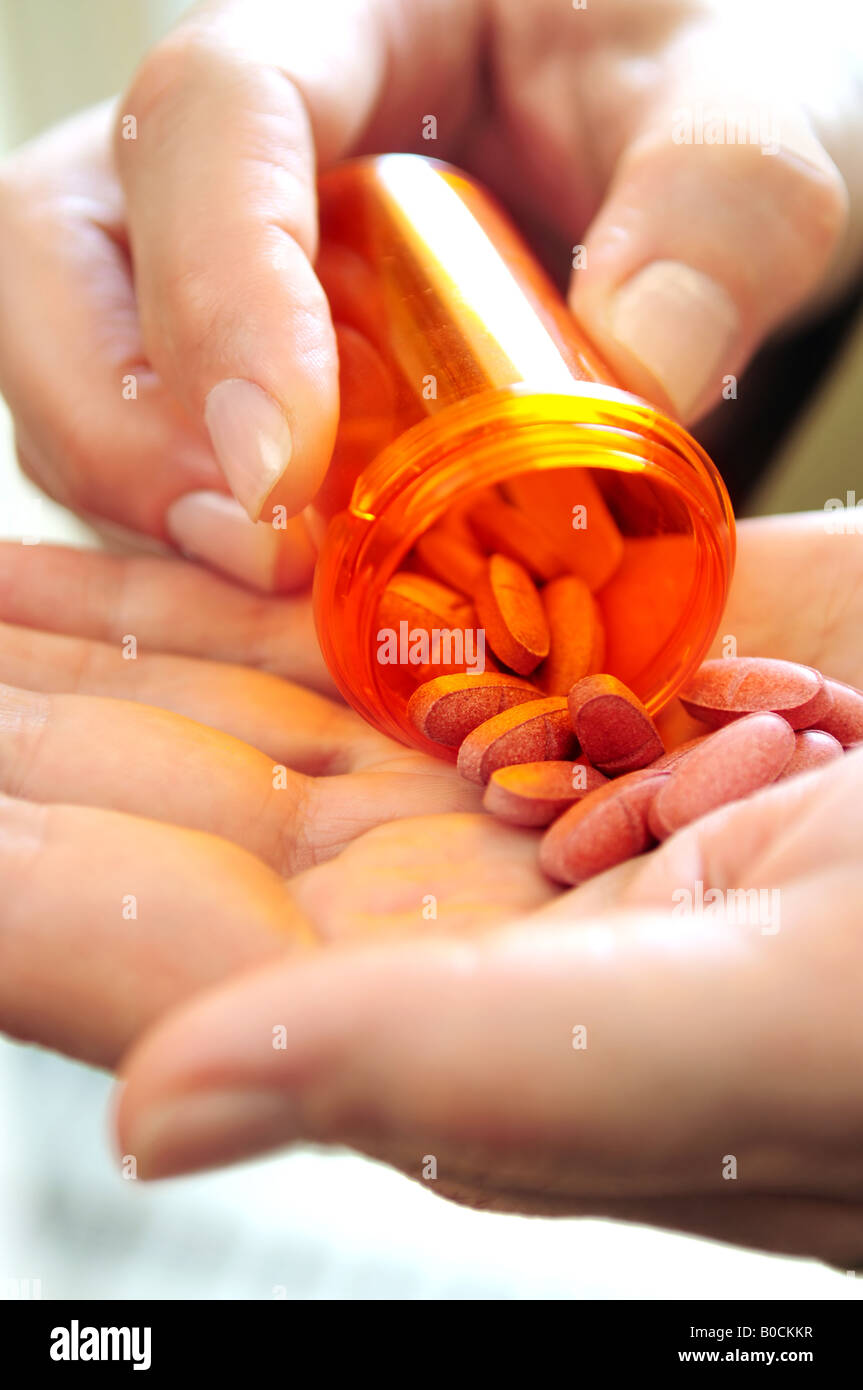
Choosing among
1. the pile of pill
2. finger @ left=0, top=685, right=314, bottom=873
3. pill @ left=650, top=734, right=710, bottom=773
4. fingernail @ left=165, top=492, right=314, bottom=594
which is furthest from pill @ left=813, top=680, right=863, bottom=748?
fingernail @ left=165, top=492, right=314, bottom=594

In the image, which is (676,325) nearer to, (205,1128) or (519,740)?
(519,740)

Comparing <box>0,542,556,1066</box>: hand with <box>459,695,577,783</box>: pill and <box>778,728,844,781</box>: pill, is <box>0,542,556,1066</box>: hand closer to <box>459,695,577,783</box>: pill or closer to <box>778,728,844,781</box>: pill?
<box>459,695,577,783</box>: pill

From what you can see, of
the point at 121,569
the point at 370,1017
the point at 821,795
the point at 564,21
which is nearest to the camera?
the point at 370,1017

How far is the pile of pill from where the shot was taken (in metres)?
0.81

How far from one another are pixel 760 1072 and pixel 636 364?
0.78 meters

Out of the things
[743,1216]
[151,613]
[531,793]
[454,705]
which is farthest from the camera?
[151,613]

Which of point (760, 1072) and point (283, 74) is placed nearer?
point (760, 1072)

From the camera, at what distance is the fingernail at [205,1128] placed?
19.9 inches

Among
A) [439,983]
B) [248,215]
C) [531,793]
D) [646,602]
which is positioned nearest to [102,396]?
[248,215]

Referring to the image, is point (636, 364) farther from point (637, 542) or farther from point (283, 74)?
point (283, 74)

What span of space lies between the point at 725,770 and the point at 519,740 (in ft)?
0.64

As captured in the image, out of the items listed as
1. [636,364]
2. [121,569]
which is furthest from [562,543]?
[121,569]

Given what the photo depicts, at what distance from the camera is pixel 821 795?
24.3 inches

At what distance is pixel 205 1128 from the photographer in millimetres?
507
